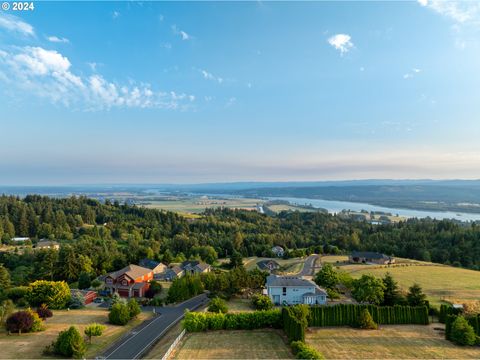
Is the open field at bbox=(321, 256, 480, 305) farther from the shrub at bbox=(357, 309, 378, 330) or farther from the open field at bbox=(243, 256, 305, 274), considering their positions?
the shrub at bbox=(357, 309, 378, 330)

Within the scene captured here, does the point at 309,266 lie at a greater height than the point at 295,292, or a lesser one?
lesser

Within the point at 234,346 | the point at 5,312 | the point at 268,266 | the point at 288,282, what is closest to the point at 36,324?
the point at 5,312

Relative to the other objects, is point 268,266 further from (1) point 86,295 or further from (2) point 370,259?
(1) point 86,295

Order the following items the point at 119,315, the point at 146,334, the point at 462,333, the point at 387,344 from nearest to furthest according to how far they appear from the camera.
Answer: the point at 387,344, the point at 462,333, the point at 146,334, the point at 119,315

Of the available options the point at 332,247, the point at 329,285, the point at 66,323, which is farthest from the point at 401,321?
the point at 332,247

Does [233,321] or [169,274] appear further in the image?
[169,274]

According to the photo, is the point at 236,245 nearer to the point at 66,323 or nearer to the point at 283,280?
the point at 283,280

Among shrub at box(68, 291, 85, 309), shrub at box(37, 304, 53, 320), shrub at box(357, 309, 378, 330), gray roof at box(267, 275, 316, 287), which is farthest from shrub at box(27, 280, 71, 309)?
shrub at box(357, 309, 378, 330)
